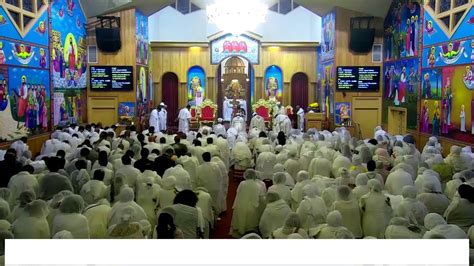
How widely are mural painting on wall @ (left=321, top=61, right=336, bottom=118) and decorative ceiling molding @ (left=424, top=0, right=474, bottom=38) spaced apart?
18.9 ft

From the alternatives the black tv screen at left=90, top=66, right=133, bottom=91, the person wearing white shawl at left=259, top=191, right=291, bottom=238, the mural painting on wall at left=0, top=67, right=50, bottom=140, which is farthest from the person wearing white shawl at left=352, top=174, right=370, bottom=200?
the black tv screen at left=90, top=66, right=133, bottom=91

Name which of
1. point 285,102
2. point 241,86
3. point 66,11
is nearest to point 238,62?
point 241,86

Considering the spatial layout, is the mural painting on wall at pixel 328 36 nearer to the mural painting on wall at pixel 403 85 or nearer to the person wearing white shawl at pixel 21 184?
the mural painting on wall at pixel 403 85

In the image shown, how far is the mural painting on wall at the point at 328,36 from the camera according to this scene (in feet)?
67.9

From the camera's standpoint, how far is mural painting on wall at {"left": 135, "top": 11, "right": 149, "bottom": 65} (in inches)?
829

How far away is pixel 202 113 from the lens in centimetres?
2273

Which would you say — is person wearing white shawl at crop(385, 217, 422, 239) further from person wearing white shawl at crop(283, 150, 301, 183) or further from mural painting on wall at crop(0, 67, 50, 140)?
mural painting on wall at crop(0, 67, 50, 140)

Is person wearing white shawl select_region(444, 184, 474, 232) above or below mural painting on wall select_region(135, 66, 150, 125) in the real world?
below

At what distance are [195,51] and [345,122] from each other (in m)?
8.68

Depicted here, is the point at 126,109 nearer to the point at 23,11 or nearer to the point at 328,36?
the point at 23,11

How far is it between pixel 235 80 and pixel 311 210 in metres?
19.2

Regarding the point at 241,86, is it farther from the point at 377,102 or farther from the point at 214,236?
the point at 214,236

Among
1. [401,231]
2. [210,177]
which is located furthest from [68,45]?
[401,231]

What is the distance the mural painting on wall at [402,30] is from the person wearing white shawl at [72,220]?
12807 millimetres
